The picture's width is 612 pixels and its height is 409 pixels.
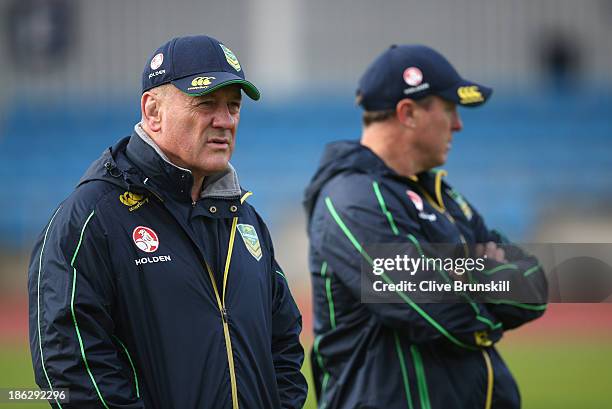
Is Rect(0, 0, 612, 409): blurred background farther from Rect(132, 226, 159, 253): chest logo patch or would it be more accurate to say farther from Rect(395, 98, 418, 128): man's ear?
Rect(132, 226, 159, 253): chest logo patch

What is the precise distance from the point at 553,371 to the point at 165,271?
25.4 ft

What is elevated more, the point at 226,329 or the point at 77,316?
the point at 77,316

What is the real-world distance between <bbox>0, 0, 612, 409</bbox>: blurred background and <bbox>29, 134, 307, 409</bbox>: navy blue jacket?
14896 mm

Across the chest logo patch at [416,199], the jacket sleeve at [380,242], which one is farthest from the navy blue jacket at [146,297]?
the chest logo patch at [416,199]

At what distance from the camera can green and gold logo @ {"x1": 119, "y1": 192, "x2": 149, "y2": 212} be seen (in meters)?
2.78

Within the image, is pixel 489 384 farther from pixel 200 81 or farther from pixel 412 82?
pixel 200 81

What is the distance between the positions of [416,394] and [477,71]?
51.5 feet

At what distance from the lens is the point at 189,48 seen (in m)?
2.89

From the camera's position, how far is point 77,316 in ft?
8.45

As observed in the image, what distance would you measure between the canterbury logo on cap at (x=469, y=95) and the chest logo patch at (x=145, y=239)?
1655 mm

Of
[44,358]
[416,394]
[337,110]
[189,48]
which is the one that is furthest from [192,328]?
[337,110]

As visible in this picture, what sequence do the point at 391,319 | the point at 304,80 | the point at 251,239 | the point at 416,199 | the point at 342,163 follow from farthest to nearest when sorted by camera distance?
the point at 304,80
the point at 342,163
the point at 416,199
the point at 391,319
the point at 251,239

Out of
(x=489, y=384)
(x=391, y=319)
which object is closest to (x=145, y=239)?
(x=391, y=319)

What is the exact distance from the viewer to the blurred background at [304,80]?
18.3 meters
